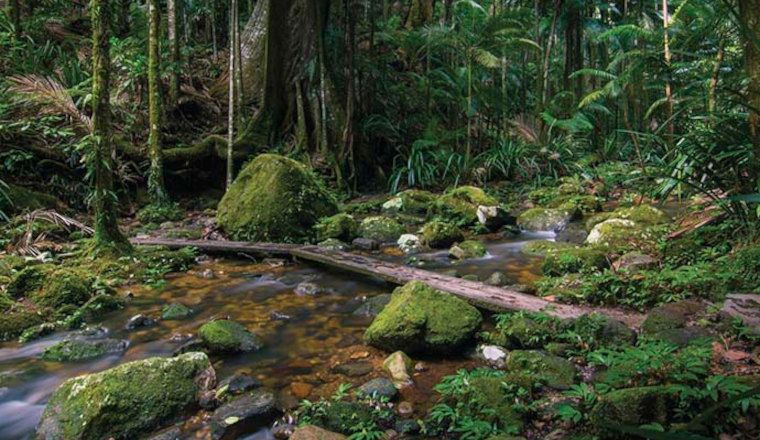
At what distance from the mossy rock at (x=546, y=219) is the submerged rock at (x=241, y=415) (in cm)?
632

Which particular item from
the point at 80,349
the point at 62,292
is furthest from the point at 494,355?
the point at 62,292

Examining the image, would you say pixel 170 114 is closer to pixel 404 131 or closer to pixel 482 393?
pixel 404 131

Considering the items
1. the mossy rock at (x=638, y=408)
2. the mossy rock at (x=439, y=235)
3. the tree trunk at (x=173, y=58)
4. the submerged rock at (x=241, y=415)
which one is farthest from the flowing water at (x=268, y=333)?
the tree trunk at (x=173, y=58)

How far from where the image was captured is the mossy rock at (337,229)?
7.84 metres

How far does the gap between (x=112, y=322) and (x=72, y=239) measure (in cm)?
313

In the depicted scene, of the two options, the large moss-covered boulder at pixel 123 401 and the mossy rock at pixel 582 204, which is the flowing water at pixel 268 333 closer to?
the large moss-covered boulder at pixel 123 401

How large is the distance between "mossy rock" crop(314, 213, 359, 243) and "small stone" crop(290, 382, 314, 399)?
14.2 feet

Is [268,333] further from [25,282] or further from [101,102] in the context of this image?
[101,102]

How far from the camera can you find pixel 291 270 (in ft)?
21.5

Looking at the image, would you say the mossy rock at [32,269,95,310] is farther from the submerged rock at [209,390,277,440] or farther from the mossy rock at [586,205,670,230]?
the mossy rock at [586,205,670,230]

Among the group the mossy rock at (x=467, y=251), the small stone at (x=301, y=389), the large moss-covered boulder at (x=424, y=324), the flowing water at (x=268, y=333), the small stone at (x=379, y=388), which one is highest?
the large moss-covered boulder at (x=424, y=324)

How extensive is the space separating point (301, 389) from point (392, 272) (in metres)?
2.29

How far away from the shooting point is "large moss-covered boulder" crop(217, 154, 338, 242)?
7.89 m

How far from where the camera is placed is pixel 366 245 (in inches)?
295
